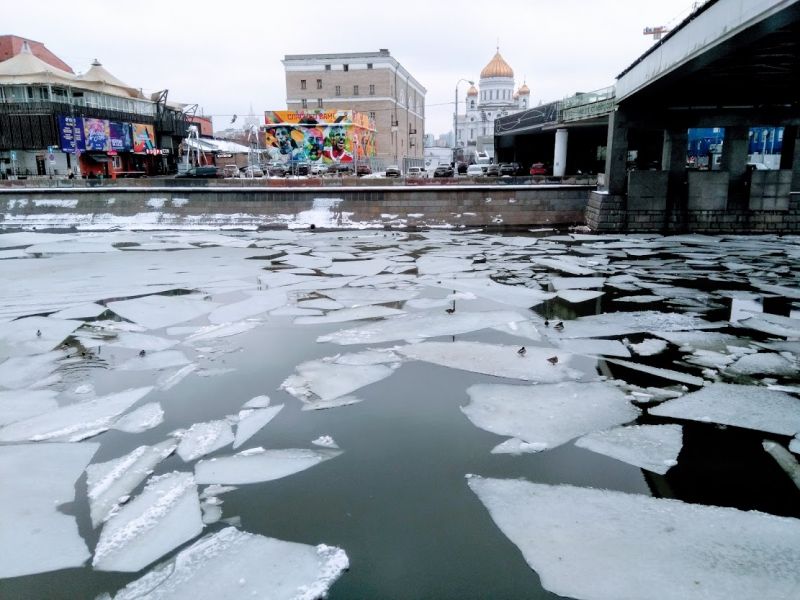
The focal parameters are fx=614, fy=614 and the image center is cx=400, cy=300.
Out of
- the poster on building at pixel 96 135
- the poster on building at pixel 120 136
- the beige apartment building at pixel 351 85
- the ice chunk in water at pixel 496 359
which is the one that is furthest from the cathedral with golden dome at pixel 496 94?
the ice chunk in water at pixel 496 359

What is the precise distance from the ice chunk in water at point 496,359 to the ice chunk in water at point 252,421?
1779mm

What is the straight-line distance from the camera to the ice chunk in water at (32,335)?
6.63 m

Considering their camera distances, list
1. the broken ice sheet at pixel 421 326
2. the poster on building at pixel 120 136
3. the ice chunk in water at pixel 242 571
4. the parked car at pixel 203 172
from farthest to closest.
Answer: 1. the poster on building at pixel 120 136
2. the parked car at pixel 203 172
3. the broken ice sheet at pixel 421 326
4. the ice chunk in water at pixel 242 571

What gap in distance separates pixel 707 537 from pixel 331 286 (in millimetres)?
7136

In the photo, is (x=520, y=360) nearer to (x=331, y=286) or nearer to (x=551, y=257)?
(x=331, y=286)

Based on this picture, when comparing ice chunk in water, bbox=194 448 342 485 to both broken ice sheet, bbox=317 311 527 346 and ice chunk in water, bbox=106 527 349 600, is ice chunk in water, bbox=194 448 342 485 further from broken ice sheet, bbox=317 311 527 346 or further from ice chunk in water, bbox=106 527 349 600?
broken ice sheet, bbox=317 311 527 346

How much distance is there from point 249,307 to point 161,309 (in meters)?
1.17

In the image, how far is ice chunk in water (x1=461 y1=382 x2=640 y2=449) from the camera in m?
4.66

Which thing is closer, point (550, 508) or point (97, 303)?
point (550, 508)

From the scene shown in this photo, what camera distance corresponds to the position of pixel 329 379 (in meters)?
5.76

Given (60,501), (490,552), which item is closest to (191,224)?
(60,501)

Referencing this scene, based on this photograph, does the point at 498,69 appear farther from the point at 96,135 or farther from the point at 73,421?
the point at 73,421

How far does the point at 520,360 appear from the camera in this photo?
20.3ft

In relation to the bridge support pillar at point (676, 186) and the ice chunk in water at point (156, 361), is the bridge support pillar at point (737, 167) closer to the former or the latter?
the bridge support pillar at point (676, 186)
